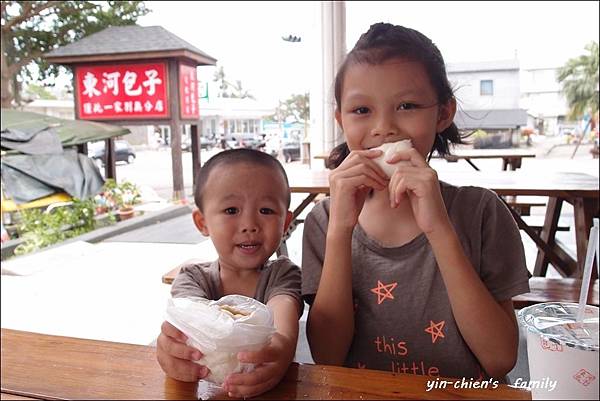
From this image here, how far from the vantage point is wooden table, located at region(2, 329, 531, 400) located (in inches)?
21.1

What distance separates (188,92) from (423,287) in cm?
257

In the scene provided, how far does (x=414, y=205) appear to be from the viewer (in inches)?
25.9

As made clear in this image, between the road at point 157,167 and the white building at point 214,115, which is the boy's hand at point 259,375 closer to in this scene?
the white building at point 214,115

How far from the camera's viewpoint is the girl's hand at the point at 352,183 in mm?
696

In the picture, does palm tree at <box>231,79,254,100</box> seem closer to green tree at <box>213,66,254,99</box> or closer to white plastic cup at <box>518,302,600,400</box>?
green tree at <box>213,66,254,99</box>

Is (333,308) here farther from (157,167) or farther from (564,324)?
(157,167)

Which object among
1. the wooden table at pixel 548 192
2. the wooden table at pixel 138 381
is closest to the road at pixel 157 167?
the wooden table at pixel 548 192

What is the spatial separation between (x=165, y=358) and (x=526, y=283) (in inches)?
22.6

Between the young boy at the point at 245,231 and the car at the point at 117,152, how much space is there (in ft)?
8.46

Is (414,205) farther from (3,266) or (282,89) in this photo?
(3,266)

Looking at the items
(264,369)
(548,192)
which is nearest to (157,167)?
(548,192)

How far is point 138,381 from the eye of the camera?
584mm

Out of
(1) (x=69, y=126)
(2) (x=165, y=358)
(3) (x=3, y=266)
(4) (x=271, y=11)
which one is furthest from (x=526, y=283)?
(3) (x=3, y=266)

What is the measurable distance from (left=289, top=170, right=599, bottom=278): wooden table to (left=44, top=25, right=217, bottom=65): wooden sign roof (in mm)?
924
